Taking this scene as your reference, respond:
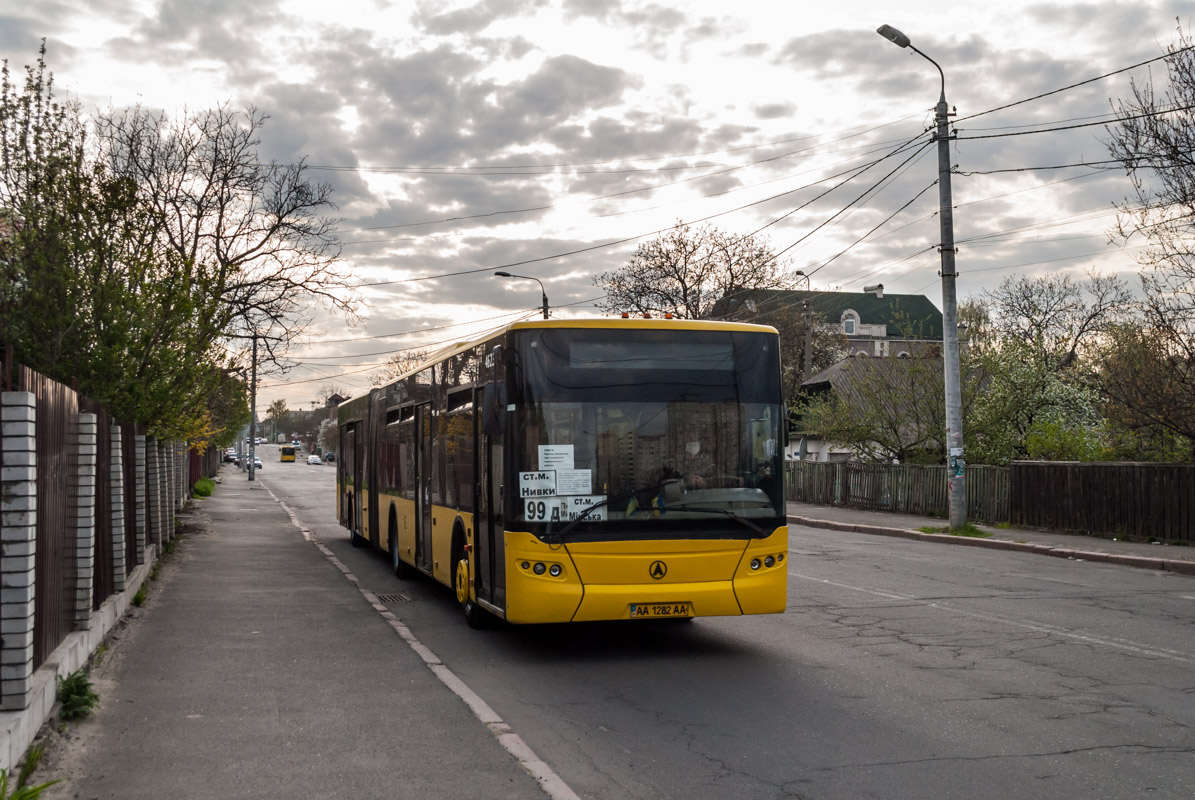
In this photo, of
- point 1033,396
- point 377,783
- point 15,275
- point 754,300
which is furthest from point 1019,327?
point 377,783

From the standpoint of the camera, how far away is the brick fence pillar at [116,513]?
1088 cm

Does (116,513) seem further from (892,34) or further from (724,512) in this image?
(892,34)

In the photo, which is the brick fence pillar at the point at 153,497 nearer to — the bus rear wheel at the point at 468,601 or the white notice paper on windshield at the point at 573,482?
the bus rear wheel at the point at 468,601

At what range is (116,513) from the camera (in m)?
10.9

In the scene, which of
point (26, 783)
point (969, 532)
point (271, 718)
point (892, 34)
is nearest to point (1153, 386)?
point (969, 532)

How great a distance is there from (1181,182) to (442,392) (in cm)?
1239

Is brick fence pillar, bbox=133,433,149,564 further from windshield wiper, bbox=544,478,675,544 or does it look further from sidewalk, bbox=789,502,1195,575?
sidewalk, bbox=789,502,1195,575

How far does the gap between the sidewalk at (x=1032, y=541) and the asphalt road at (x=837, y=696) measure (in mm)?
4388

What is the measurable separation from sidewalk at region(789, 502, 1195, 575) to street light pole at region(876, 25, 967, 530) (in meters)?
0.98

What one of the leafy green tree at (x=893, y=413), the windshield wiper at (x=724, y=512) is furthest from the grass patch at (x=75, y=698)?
the leafy green tree at (x=893, y=413)

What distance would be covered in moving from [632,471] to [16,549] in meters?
4.48

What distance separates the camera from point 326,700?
7.33m

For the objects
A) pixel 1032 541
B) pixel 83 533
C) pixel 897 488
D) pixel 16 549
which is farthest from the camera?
pixel 897 488

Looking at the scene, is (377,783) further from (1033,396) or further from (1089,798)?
(1033,396)
